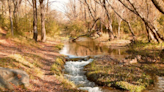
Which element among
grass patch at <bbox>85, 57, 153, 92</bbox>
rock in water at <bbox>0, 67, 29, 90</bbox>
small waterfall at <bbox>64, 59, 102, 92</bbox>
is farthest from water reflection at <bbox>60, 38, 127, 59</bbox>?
rock in water at <bbox>0, 67, 29, 90</bbox>

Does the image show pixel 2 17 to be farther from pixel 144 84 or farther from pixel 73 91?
pixel 144 84

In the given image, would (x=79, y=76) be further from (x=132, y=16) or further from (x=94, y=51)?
(x=132, y=16)

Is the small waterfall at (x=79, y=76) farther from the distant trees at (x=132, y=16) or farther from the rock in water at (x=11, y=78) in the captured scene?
the distant trees at (x=132, y=16)

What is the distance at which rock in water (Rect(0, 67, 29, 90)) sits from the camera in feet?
16.7

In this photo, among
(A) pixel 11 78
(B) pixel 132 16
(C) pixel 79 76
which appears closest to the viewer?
(A) pixel 11 78

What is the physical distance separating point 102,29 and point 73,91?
3245 centimetres

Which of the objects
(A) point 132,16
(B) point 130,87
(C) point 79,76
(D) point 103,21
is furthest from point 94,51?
(A) point 132,16

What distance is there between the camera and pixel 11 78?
18.2 ft

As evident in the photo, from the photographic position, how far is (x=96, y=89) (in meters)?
7.29

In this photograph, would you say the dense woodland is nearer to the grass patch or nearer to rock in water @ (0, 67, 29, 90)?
the grass patch

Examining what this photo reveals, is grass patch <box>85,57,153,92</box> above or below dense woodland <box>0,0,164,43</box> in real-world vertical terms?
below

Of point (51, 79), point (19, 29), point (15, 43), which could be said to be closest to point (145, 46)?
point (51, 79)

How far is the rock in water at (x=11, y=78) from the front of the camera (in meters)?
5.08

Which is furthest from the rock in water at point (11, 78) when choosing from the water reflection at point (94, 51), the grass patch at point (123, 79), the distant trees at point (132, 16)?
the water reflection at point (94, 51)
